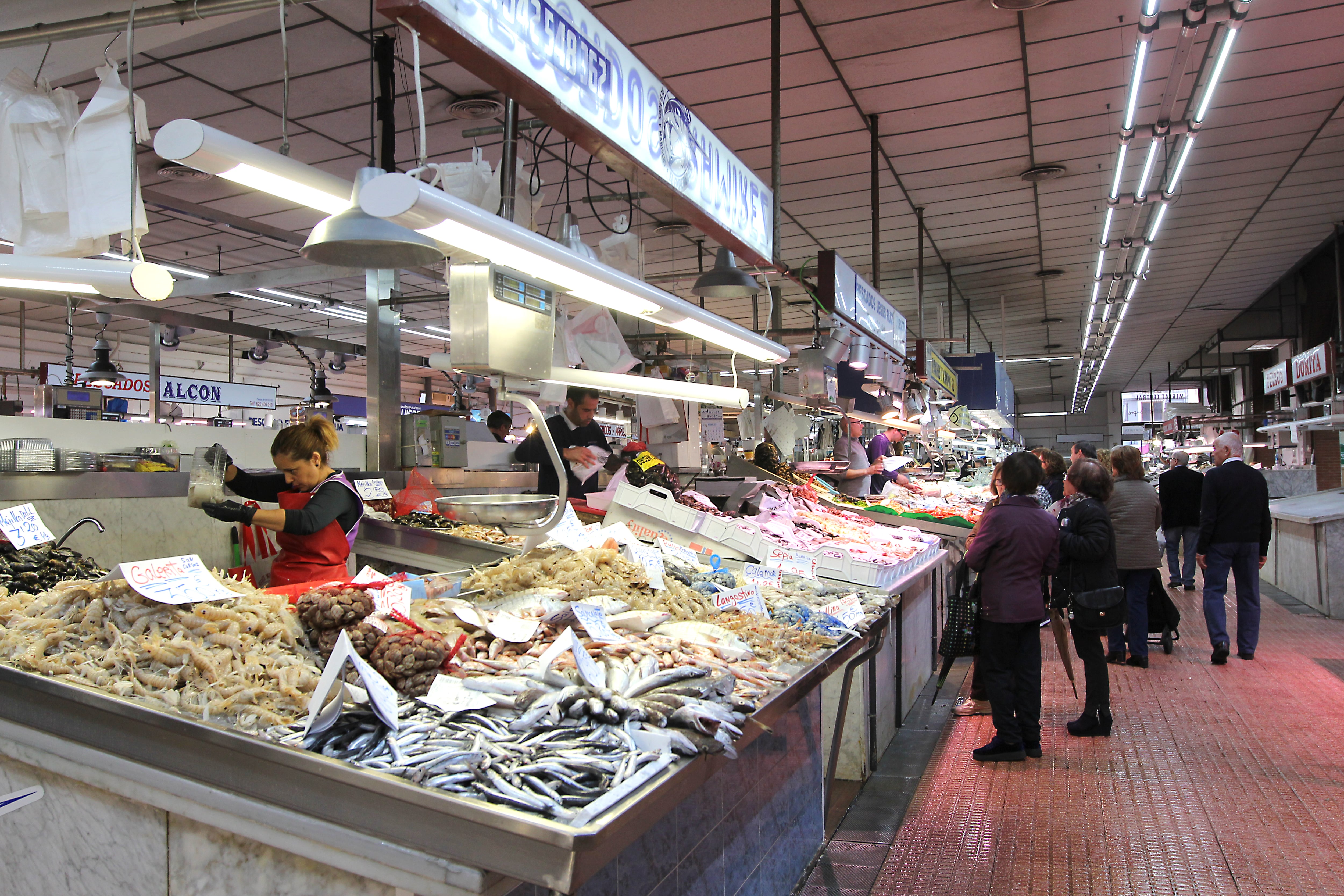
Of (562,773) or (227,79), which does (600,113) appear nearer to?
(562,773)

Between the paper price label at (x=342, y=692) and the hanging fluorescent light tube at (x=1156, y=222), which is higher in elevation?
the hanging fluorescent light tube at (x=1156, y=222)

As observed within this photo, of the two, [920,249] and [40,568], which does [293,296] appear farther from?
[40,568]

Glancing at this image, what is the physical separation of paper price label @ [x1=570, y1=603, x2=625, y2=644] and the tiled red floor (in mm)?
1681

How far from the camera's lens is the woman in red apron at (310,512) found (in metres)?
3.67

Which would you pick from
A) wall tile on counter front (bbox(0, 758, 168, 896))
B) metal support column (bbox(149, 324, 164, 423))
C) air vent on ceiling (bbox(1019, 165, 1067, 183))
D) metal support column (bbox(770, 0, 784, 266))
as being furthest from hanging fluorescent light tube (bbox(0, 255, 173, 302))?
air vent on ceiling (bbox(1019, 165, 1067, 183))

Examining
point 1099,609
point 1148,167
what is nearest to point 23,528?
point 1099,609

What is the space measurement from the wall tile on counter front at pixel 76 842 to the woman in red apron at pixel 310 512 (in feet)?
5.02

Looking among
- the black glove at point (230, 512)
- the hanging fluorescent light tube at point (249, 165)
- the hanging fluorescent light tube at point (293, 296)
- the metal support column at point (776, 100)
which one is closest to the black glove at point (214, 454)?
the black glove at point (230, 512)

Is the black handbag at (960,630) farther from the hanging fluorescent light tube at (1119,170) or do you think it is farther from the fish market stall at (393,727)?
the hanging fluorescent light tube at (1119,170)

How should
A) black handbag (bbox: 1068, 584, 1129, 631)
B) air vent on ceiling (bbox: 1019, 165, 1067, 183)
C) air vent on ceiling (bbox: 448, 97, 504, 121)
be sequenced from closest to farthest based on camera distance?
black handbag (bbox: 1068, 584, 1129, 631), air vent on ceiling (bbox: 448, 97, 504, 121), air vent on ceiling (bbox: 1019, 165, 1067, 183)

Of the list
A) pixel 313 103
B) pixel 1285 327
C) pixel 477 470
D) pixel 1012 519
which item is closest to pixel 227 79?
pixel 313 103

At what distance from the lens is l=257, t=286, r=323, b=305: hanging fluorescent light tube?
12133 mm

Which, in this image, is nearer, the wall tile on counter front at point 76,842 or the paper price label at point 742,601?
the wall tile on counter front at point 76,842

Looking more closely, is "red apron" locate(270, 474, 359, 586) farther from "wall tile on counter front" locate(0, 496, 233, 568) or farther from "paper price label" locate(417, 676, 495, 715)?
"paper price label" locate(417, 676, 495, 715)
